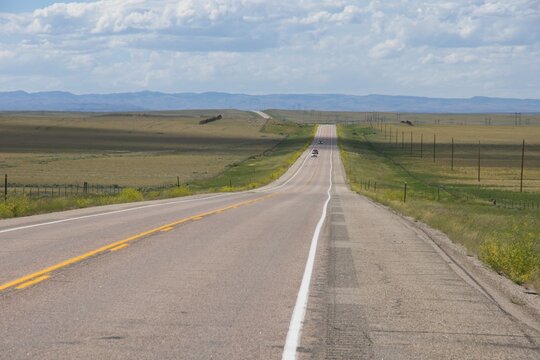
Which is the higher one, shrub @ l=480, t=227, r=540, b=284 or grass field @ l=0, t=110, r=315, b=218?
shrub @ l=480, t=227, r=540, b=284

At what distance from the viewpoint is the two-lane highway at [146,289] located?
754 centimetres

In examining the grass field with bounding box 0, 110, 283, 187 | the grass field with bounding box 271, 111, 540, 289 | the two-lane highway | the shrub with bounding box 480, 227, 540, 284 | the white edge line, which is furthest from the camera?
the grass field with bounding box 0, 110, 283, 187

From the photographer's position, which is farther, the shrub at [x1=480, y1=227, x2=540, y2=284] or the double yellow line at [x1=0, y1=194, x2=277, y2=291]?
the shrub at [x1=480, y1=227, x2=540, y2=284]

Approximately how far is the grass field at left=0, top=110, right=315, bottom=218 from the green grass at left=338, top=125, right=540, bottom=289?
10.8m

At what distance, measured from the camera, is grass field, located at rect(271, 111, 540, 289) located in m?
15.3

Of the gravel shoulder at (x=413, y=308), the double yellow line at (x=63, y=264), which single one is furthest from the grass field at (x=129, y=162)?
the gravel shoulder at (x=413, y=308)

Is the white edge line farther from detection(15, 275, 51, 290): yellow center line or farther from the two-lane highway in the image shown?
detection(15, 275, 51, 290): yellow center line

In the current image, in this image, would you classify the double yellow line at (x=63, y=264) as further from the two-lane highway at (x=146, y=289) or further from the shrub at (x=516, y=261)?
the shrub at (x=516, y=261)

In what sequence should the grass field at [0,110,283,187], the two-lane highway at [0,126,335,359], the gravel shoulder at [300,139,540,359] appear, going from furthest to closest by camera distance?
the grass field at [0,110,283,187], the gravel shoulder at [300,139,540,359], the two-lane highway at [0,126,335,359]

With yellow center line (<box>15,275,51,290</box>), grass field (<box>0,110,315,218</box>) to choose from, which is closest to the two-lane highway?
yellow center line (<box>15,275,51,290</box>)

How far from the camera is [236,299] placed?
9.91m

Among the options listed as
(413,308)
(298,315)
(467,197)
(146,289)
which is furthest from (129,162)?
(298,315)

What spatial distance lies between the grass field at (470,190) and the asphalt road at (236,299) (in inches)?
47.4

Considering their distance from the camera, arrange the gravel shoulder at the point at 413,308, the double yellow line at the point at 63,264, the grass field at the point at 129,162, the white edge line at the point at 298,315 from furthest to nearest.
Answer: the grass field at the point at 129,162, the double yellow line at the point at 63,264, the gravel shoulder at the point at 413,308, the white edge line at the point at 298,315
